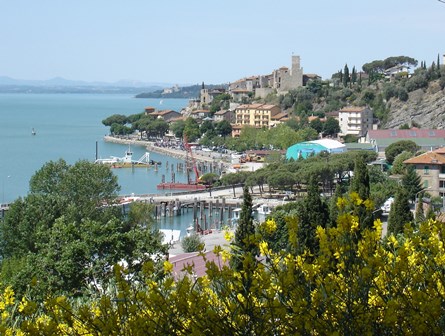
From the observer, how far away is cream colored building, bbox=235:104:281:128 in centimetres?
4684

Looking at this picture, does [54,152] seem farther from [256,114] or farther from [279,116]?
[279,116]

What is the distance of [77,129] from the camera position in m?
66.1

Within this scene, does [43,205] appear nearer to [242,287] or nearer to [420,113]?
[242,287]

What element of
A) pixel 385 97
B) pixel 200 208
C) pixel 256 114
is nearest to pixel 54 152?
pixel 256 114

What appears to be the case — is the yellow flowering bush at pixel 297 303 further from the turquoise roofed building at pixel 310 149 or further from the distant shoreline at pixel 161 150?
the distant shoreline at pixel 161 150

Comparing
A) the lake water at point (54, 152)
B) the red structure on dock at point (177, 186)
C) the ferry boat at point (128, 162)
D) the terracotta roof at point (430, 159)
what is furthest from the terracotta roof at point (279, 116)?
the terracotta roof at point (430, 159)

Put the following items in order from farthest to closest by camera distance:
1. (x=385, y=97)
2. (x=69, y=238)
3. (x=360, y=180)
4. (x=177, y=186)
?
(x=385, y=97) < (x=177, y=186) < (x=360, y=180) < (x=69, y=238)

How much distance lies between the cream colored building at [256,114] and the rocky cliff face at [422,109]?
7.71 metres

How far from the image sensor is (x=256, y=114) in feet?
156

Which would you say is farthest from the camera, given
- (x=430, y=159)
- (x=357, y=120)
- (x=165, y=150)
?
(x=165, y=150)

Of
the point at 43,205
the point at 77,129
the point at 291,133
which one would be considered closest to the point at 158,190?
the point at 291,133

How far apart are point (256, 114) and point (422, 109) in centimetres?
1125

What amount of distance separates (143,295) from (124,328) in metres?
0.15

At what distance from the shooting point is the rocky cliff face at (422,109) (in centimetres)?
3872
